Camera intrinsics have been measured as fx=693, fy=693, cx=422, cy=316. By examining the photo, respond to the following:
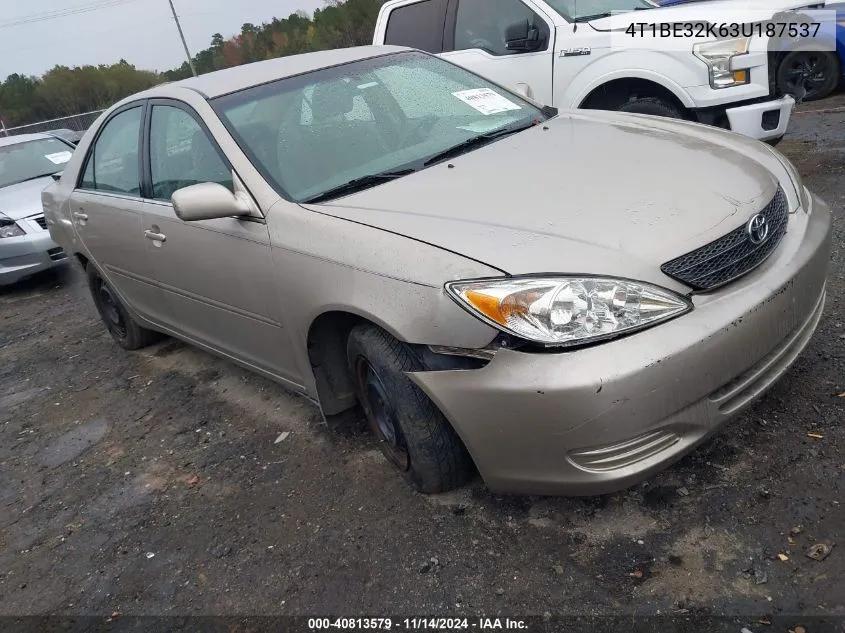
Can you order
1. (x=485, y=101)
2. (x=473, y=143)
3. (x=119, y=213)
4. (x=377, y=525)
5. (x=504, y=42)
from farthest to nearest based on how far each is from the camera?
(x=504, y=42)
(x=119, y=213)
(x=485, y=101)
(x=473, y=143)
(x=377, y=525)

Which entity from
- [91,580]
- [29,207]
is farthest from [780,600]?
[29,207]

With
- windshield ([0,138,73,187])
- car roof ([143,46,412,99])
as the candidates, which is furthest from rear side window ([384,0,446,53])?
windshield ([0,138,73,187])

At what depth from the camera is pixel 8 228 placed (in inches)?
276

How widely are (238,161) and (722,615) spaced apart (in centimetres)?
240

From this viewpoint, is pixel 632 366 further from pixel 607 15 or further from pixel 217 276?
pixel 607 15

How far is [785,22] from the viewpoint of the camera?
6039mm

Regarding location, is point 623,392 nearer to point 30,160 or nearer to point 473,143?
point 473,143

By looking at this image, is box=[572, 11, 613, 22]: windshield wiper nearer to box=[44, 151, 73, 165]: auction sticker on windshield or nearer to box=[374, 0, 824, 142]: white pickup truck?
box=[374, 0, 824, 142]: white pickup truck

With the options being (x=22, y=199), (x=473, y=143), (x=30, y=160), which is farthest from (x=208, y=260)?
(x=30, y=160)

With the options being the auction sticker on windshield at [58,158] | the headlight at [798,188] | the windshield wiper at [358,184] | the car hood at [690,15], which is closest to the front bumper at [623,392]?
the headlight at [798,188]

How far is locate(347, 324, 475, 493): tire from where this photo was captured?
241 centimetres

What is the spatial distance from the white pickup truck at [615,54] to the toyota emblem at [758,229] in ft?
7.13

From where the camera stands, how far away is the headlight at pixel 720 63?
501cm

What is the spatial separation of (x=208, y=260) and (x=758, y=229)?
226 cm
